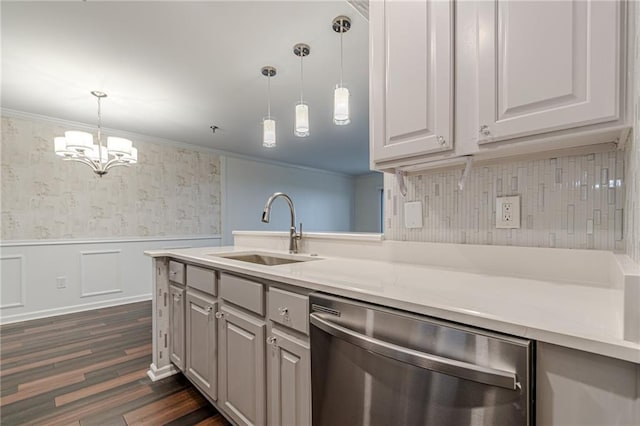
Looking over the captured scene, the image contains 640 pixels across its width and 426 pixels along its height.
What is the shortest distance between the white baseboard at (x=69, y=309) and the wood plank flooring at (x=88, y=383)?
161 millimetres

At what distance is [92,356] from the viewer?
2393 mm

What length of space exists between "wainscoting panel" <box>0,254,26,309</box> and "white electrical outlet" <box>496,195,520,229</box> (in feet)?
15.3

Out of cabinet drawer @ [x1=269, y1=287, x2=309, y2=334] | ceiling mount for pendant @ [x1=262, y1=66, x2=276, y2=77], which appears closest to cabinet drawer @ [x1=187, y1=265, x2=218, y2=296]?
cabinet drawer @ [x1=269, y1=287, x2=309, y2=334]

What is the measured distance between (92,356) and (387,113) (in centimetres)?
296

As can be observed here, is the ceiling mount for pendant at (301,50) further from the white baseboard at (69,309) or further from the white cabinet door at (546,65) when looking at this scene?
the white baseboard at (69,309)

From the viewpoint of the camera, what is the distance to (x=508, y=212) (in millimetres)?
1141

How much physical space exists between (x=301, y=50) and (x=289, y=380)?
2.07 metres

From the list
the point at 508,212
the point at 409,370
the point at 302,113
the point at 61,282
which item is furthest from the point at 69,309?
the point at 508,212

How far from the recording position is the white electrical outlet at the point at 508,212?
3.68 feet

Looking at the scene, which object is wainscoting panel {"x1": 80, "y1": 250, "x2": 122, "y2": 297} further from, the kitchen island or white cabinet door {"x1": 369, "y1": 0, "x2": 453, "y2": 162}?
white cabinet door {"x1": 369, "y1": 0, "x2": 453, "y2": 162}

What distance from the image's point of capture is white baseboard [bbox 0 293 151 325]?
3199 millimetres

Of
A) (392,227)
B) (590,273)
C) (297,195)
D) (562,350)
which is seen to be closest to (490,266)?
(590,273)

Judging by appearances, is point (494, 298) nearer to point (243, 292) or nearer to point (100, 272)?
point (243, 292)

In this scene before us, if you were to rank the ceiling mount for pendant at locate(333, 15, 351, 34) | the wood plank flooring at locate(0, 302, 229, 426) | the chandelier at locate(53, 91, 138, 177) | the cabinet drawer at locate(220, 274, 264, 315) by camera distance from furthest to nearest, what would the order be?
the chandelier at locate(53, 91, 138, 177) < the ceiling mount for pendant at locate(333, 15, 351, 34) < the wood plank flooring at locate(0, 302, 229, 426) < the cabinet drawer at locate(220, 274, 264, 315)
